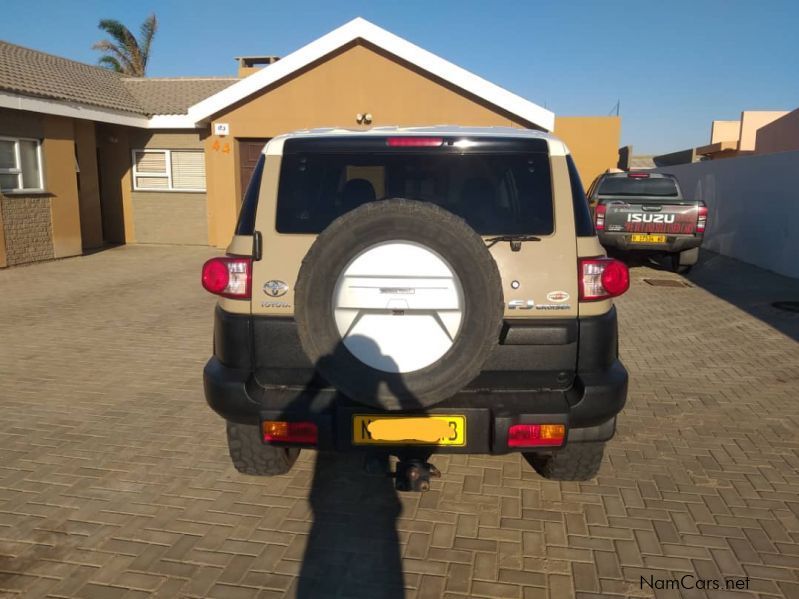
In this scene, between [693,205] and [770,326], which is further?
[693,205]

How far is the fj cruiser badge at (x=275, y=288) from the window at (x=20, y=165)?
39.6ft

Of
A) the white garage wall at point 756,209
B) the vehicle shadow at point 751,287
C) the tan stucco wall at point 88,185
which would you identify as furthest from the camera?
the tan stucco wall at point 88,185

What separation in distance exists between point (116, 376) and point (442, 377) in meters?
4.27

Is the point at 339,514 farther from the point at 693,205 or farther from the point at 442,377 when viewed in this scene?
the point at 693,205

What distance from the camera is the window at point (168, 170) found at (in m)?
16.7

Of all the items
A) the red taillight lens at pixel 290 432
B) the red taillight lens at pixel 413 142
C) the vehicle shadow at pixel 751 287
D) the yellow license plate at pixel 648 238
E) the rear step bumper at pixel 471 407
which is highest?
the red taillight lens at pixel 413 142

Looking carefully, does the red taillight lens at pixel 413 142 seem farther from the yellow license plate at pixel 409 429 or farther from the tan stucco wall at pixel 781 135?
the tan stucco wall at pixel 781 135

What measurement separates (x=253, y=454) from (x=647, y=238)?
32.4 feet

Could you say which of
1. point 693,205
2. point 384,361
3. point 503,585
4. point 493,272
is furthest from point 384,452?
point 693,205

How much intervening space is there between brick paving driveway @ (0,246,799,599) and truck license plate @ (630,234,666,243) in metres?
5.81

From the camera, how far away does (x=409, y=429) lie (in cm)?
293

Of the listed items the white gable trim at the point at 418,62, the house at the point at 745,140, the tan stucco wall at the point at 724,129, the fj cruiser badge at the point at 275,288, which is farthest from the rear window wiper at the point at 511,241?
the tan stucco wall at the point at 724,129

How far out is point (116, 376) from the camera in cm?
597

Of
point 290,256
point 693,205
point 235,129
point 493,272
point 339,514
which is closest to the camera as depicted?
point 493,272
